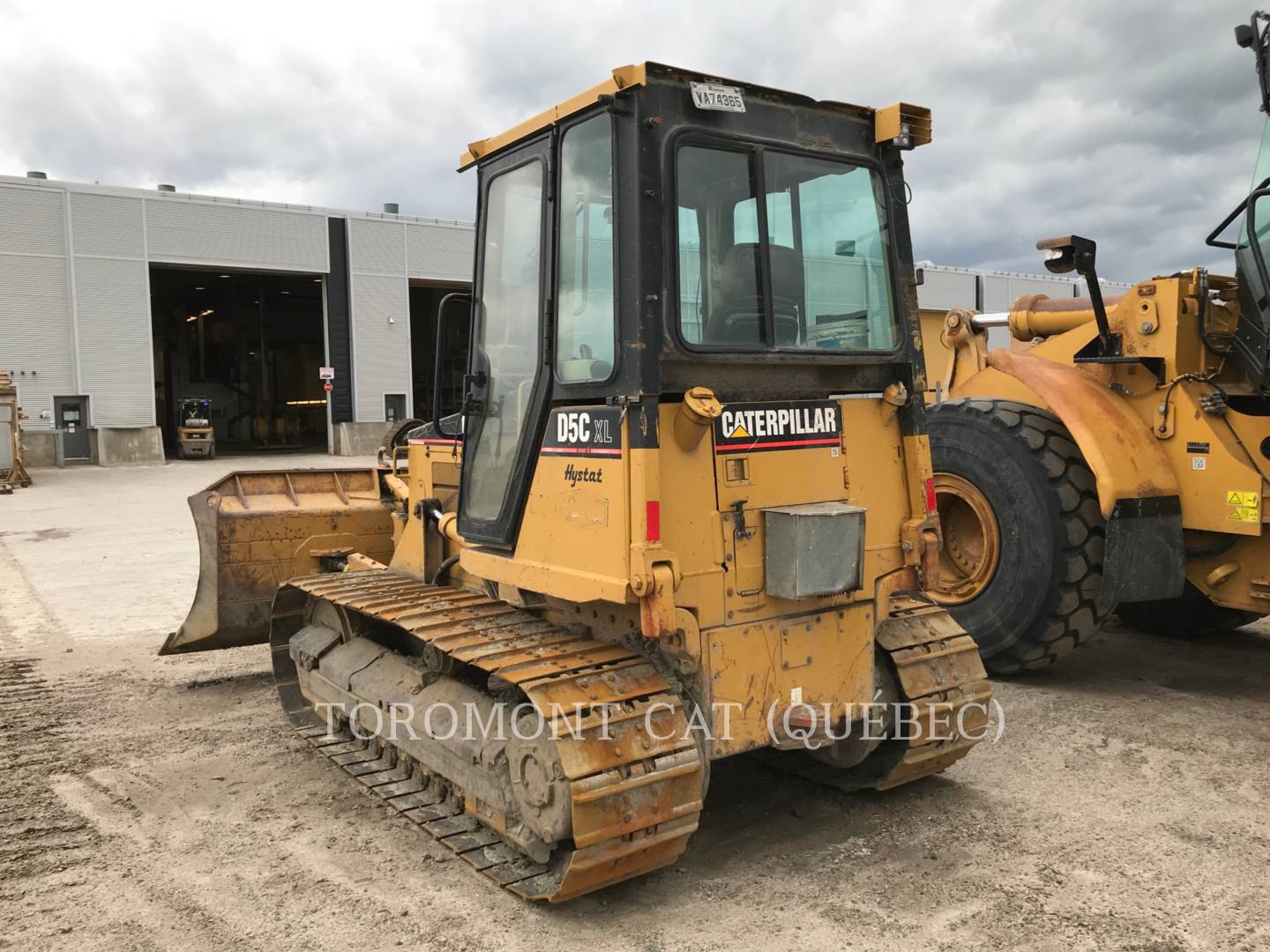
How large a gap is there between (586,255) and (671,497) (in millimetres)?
972

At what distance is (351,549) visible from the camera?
22.1 feet

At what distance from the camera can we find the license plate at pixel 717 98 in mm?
3629

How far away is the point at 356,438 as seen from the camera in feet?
102

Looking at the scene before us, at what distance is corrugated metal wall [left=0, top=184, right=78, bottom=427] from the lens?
1025 inches

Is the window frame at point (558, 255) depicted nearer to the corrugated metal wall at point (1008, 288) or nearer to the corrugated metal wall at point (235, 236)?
the corrugated metal wall at point (235, 236)

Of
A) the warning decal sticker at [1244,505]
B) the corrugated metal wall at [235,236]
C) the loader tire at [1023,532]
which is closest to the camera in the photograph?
the warning decal sticker at [1244,505]

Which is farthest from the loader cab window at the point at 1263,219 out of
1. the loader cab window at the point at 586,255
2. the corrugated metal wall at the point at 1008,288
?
the corrugated metal wall at the point at 1008,288

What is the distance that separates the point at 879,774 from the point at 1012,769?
0.89 metres

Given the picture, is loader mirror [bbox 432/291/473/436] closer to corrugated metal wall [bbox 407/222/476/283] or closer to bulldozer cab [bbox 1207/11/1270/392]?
bulldozer cab [bbox 1207/11/1270/392]

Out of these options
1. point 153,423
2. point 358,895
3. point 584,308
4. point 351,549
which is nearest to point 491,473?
point 584,308

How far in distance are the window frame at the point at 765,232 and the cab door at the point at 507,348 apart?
1.86 ft

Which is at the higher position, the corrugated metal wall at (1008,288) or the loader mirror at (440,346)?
the corrugated metal wall at (1008,288)

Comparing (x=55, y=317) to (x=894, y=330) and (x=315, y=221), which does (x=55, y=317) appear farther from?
(x=894, y=330)

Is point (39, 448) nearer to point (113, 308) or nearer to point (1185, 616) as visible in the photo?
point (113, 308)
